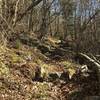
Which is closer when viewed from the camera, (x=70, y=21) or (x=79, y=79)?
(x=79, y=79)

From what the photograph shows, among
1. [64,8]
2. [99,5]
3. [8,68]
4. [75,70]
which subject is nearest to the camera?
[8,68]

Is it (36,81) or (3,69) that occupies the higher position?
(3,69)

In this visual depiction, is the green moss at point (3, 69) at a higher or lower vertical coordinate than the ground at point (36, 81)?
higher

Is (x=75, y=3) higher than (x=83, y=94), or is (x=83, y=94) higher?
(x=75, y=3)

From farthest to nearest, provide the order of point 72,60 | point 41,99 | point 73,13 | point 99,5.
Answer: point 73,13 < point 99,5 < point 72,60 < point 41,99

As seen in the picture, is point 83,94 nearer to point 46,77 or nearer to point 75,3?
point 46,77

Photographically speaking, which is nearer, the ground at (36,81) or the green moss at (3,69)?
the ground at (36,81)

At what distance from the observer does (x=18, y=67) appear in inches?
471

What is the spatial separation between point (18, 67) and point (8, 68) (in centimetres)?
46

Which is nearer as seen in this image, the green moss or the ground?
the ground

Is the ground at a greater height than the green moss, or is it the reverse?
the green moss

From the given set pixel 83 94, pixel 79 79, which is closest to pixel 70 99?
pixel 83 94

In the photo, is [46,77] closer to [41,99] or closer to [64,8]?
[41,99]

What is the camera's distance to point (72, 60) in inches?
613
